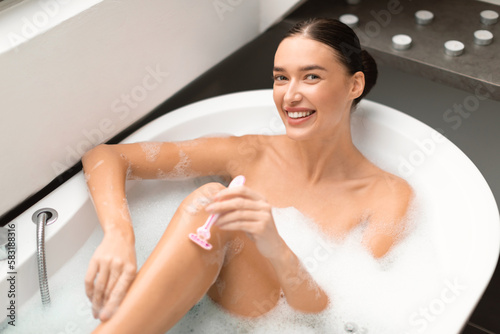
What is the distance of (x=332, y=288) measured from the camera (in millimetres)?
1407

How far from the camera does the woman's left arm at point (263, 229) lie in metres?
1.09

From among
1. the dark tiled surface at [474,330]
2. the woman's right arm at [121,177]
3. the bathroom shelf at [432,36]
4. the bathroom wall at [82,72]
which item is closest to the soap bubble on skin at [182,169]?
the woman's right arm at [121,177]

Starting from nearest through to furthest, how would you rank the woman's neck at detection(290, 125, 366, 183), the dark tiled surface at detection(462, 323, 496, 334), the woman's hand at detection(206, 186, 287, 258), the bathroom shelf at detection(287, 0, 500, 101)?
the woman's hand at detection(206, 186, 287, 258)
the woman's neck at detection(290, 125, 366, 183)
the dark tiled surface at detection(462, 323, 496, 334)
the bathroom shelf at detection(287, 0, 500, 101)

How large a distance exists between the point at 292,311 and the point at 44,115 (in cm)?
72

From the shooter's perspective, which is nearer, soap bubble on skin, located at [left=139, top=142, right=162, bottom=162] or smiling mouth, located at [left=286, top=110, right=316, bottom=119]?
smiling mouth, located at [left=286, top=110, right=316, bottom=119]

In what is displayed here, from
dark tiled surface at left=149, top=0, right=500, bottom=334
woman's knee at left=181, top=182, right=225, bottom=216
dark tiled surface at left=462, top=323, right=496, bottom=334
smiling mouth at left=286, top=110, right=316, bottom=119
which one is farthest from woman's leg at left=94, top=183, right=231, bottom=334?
dark tiled surface at left=462, top=323, right=496, bottom=334

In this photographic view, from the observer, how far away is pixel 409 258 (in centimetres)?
142

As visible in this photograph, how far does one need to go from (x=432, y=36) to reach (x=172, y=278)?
Result: 1.24 meters

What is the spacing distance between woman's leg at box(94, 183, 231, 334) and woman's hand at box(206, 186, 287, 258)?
Answer: 0.12 metres

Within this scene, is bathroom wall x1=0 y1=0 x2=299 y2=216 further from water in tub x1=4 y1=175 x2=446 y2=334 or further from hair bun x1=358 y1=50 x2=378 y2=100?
hair bun x1=358 y1=50 x2=378 y2=100

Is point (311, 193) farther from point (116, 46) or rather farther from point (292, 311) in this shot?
point (116, 46)

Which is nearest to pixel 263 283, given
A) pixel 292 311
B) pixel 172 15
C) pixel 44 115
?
pixel 292 311

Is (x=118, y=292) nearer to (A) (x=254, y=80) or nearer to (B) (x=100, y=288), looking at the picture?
(B) (x=100, y=288)

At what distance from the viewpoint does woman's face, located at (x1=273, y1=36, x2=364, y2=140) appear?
1.30 metres
